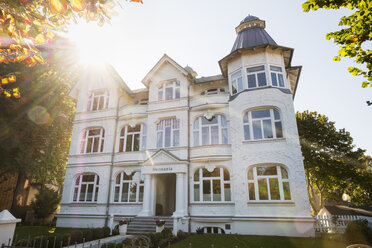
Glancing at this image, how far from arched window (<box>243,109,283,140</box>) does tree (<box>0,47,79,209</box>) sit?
1687 centimetres

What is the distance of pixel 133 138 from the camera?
19641 millimetres

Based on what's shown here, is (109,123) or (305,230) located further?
(109,123)

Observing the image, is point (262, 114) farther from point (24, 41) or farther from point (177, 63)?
point (24, 41)

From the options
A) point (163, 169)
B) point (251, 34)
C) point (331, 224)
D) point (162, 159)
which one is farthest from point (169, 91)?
point (331, 224)

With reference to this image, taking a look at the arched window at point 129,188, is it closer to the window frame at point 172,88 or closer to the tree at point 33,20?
the window frame at point 172,88

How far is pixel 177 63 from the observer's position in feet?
63.7

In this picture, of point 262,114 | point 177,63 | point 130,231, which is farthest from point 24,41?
point 177,63

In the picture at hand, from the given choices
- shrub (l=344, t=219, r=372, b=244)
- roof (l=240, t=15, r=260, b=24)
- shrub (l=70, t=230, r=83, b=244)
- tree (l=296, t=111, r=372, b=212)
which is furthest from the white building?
tree (l=296, t=111, r=372, b=212)

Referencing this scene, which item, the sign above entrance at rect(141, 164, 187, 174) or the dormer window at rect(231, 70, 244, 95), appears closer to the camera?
the sign above entrance at rect(141, 164, 187, 174)

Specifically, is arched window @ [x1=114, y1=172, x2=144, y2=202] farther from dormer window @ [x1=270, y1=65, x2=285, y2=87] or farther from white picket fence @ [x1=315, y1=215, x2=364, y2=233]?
dormer window @ [x1=270, y1=65, x2=285, y2=87]

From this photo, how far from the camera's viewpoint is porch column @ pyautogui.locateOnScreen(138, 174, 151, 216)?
1606 centimetres

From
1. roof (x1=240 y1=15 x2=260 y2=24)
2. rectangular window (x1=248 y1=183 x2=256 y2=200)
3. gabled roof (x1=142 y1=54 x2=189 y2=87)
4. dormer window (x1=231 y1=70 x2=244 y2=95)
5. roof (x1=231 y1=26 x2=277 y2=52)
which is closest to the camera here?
rectangular window (x1=248 y1=183 x2=256 y2=200)

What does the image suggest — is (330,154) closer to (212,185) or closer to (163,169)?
(212,185)

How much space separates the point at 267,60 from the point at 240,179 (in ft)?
28.9
